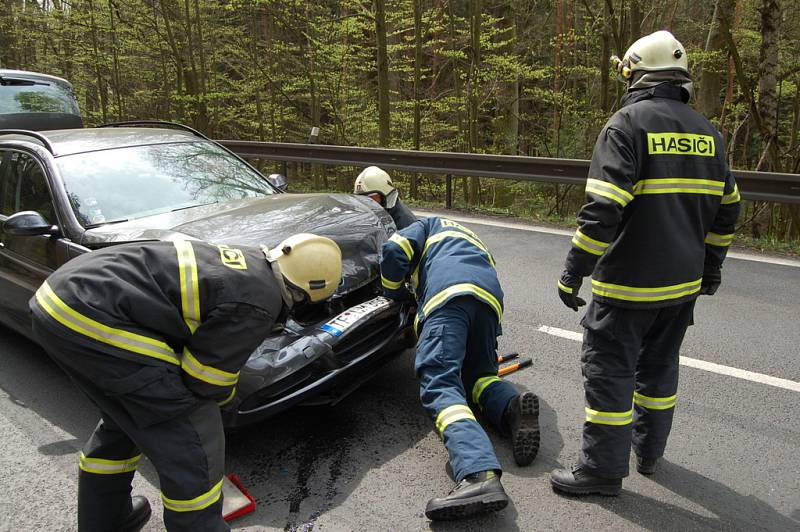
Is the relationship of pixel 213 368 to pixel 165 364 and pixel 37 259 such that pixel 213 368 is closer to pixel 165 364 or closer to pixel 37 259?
pixel 165 364

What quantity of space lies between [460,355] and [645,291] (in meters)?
1.00

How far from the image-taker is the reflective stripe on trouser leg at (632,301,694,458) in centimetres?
299

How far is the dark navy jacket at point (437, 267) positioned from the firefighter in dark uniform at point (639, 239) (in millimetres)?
594

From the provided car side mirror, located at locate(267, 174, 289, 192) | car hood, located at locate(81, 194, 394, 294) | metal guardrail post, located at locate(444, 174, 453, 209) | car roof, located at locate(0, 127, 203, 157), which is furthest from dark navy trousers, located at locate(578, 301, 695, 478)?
metal guardrail post, located at locate(444, 174, 453, 209)

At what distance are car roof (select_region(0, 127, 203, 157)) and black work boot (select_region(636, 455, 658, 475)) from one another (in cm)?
398

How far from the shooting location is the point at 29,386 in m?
4.09

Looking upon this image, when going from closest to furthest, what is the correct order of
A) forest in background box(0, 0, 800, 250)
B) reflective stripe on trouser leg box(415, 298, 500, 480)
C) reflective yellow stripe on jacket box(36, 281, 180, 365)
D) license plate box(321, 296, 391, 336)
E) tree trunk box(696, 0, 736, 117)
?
reflective yellow stripe on jacket box(36, 281, 180, 365), reflective stripe on trouser leg box(415, 298, 500, 480), license plate box(321, 296, 391, 336), tree trunk box(696, 0, 736, 117), forest in background box(0, 0, 800, 250)

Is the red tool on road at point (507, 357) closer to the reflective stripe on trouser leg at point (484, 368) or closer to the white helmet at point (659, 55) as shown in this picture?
the reflective stripe on trouser leg at point (484, 368)

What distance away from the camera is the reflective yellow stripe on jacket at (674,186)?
9.04ft

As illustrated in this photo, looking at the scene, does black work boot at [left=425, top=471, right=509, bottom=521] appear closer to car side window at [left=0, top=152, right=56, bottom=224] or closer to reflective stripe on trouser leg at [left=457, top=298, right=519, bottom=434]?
reflective stripe on trouser leg at [left=457, top=298, right=519, bottom=434]

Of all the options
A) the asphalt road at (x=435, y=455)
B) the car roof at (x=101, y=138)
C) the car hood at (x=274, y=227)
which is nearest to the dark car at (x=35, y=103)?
the car roof at (x=101, y=138)

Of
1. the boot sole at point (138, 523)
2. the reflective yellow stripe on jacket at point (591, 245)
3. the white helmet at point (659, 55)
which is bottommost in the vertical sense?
the boot sole at point (138, 523)

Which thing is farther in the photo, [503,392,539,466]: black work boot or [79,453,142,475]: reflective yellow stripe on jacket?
[503,392,539,466]: black work boot

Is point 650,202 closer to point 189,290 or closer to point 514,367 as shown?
point 514,367
